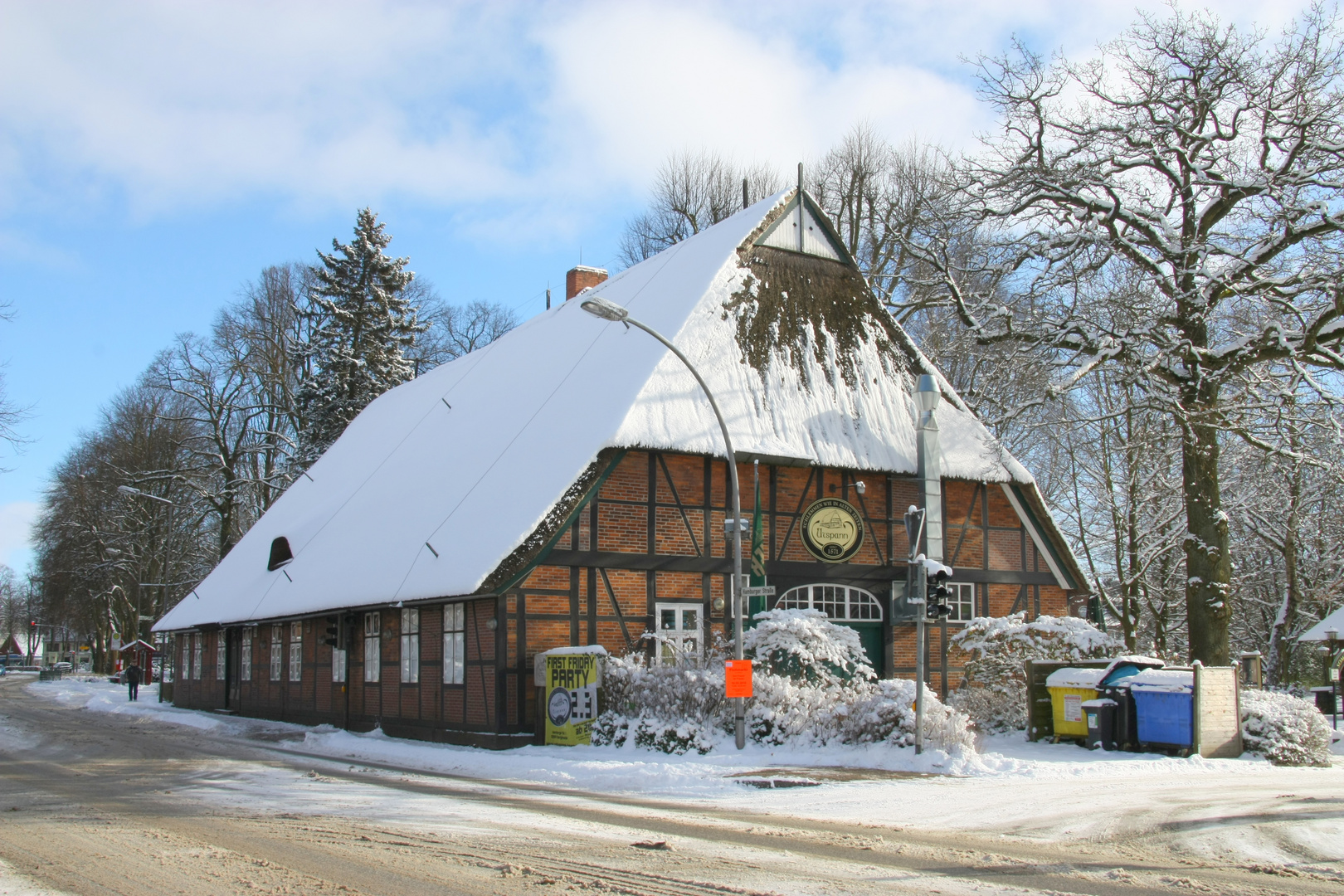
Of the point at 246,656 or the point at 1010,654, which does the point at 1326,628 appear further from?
the point at 246,656

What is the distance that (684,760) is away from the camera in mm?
15281

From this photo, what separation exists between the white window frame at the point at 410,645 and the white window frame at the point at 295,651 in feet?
19.1

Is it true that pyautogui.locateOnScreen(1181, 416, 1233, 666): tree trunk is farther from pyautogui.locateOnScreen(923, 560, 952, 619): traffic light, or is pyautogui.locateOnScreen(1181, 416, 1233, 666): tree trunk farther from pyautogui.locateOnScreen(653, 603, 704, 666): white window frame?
pyautogui.locateOnScreen(653, 603, 704, 666): white window frame

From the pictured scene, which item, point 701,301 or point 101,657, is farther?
point 101,657

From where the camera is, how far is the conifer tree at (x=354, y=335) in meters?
41.9

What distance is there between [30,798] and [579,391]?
38.8 feet

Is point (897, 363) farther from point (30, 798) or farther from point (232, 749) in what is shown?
point (30, 798)

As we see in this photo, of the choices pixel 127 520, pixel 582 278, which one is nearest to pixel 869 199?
pixel 582 278

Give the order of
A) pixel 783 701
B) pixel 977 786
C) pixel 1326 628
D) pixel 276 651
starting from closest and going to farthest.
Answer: pixel 977 786, pixel 783 701, pixel 276 651, pixel 1326 628

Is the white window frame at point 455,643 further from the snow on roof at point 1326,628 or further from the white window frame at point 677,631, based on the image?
the snow on roof at point 1326,628

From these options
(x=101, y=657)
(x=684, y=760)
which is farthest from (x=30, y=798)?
(x=101, y=657)

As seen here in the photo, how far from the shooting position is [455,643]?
19.4m

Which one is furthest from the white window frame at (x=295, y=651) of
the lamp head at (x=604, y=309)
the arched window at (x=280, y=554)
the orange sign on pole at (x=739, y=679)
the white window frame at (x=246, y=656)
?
the lamp head at (x=604, y=309)

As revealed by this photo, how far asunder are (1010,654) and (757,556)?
466cm
